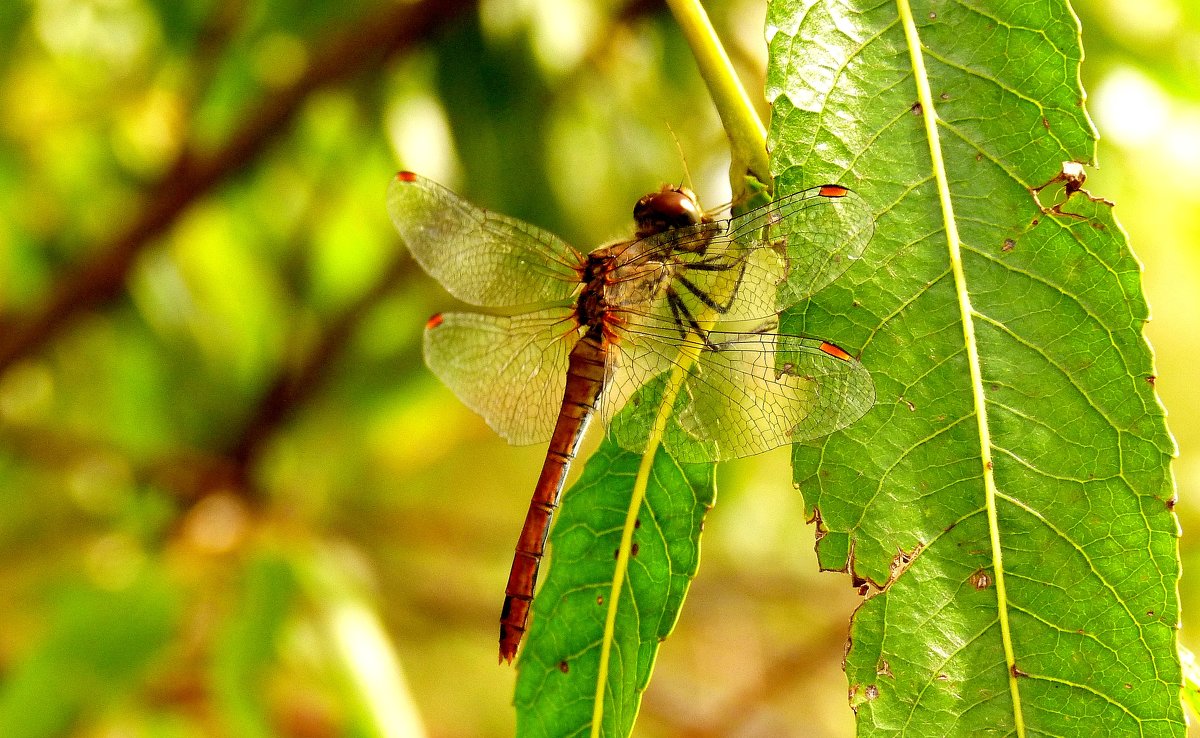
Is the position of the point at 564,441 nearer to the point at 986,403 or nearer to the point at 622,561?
the point at 622,561

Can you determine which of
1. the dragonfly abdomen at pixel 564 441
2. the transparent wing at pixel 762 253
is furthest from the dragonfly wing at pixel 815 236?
the dragonfly abdomen at pixel 564 441

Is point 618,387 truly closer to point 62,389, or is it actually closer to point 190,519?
point 190,519

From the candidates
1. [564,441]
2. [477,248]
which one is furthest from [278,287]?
[564,441]

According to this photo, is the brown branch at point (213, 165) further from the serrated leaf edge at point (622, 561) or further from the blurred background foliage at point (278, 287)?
the serrated leaf edge at point (622, 561)

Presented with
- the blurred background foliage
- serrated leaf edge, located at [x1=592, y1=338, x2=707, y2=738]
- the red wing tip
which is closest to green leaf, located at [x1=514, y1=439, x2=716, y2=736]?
serrated leaf edge, located at [x1=592, y1=338, x2=707, y2=738]

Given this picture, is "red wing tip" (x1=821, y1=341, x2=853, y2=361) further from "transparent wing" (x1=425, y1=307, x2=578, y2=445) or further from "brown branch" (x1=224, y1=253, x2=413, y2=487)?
"brown branch" (x1=224, y1=253, x2=413, y2=487)
